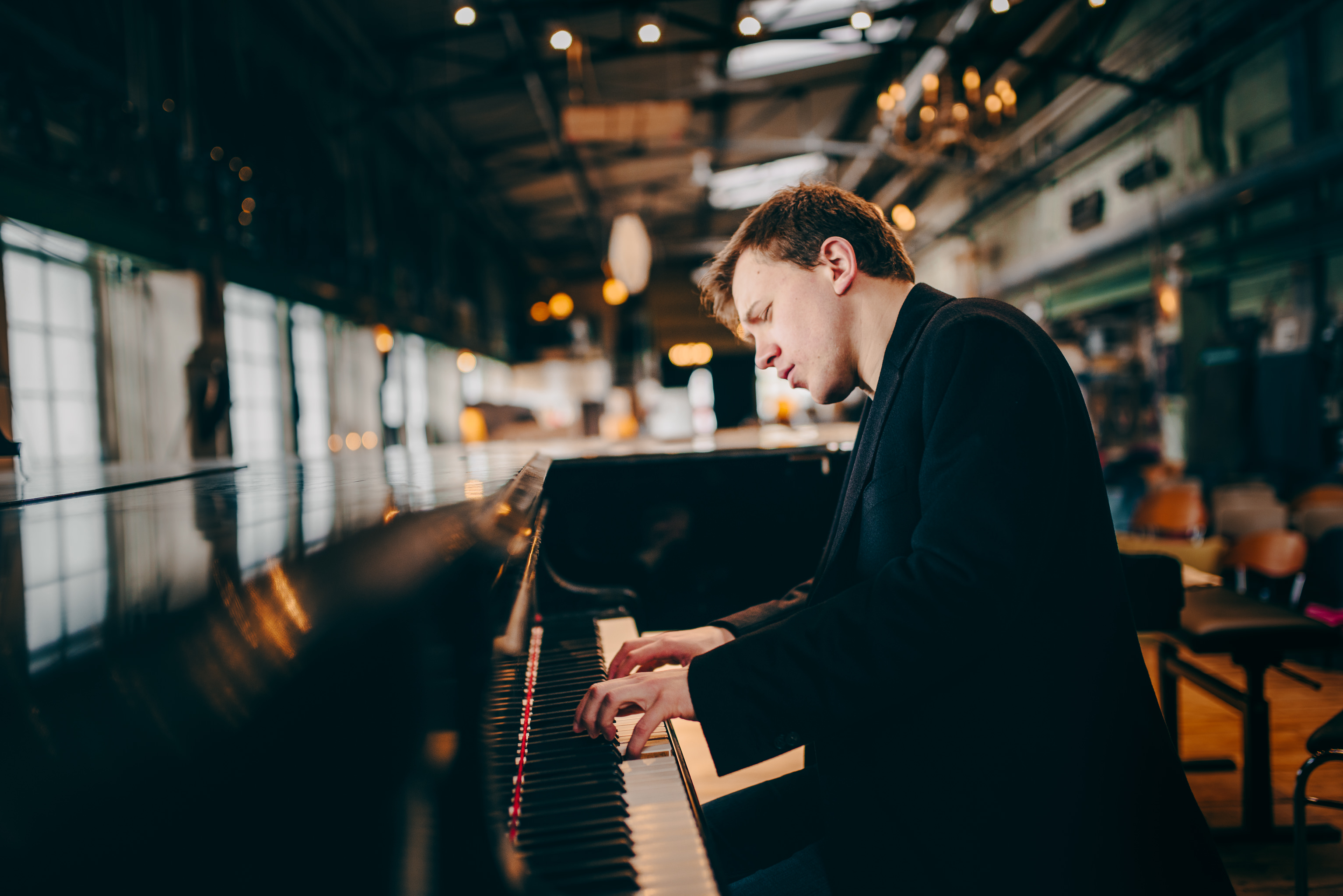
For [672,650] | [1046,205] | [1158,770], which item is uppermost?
[1046,205]

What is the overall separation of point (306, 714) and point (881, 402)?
2.49 feet

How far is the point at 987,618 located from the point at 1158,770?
0.33 meters

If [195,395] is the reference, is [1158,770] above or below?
below

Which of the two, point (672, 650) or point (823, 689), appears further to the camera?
point (672, 650)

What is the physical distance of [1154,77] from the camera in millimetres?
6797

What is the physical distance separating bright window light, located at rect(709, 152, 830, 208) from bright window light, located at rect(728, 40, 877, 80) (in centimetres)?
304

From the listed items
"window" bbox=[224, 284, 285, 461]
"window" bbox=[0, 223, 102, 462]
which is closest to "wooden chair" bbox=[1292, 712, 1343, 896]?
"window" bbox=[0, 223, 102, 462]

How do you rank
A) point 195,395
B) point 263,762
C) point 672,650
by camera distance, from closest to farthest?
point 263,762 < point 672,650 < point 195,395

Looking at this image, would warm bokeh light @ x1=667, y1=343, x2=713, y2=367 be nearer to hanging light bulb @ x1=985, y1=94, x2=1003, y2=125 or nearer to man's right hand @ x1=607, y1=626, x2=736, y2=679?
hanging light bulb @ x1=985, y1=94, x2=1003, y2=125

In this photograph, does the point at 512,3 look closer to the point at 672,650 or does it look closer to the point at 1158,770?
the point at 672,650

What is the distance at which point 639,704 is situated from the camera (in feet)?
2.76

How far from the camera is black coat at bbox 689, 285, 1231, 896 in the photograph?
0.78 m

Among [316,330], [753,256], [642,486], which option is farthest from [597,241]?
[753,256]

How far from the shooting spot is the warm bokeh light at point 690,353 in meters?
13.6
